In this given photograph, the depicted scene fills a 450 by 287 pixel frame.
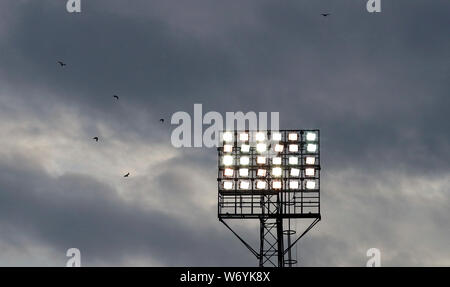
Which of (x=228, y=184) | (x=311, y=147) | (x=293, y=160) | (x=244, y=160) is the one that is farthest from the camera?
(x=244, y=160)

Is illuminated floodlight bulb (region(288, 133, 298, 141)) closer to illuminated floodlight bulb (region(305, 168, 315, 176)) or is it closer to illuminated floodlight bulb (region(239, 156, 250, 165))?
illuminated floodlight bulb (region(305, 168, 315, 176))

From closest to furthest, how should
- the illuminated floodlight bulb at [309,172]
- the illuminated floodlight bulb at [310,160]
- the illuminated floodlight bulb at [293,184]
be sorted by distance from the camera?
the illuminated floodlight bulb at [310,160] < the illuminated floodlight bulb at [309,172] < the illuminated floodlight bulb at [293,184]

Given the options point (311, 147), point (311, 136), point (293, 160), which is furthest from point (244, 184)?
point (311, 136)

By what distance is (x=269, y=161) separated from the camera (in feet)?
240

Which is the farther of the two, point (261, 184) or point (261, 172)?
point (261, 172)

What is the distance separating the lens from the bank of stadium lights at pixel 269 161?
72.6 metres

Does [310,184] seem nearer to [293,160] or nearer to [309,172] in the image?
[309,172]

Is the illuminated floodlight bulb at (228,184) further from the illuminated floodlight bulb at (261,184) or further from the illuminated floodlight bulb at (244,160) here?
the illuminated floodlight bulb at (261,184)

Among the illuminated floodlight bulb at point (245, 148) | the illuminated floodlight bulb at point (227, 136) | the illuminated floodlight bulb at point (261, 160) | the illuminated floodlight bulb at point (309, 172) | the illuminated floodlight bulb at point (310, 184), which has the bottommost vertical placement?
the illuminated floodlight bulb at point (310, 184)

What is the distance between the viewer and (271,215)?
242ft
